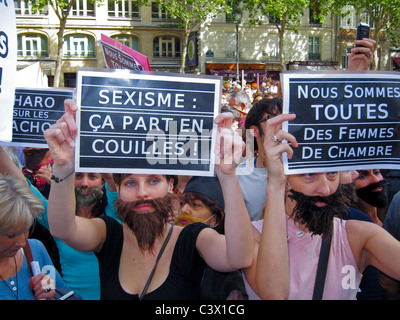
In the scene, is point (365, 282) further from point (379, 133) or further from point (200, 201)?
point (200, 201)

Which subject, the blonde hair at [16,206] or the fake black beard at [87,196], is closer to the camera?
the blonde hair at [16,206]

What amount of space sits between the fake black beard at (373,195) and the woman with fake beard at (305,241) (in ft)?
2.63

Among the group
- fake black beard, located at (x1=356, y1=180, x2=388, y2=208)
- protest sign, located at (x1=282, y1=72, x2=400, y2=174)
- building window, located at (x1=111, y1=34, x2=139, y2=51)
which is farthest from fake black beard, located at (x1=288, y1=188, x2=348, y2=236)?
building window, located at (x1=111, y1=34, x2=139, y2=51)

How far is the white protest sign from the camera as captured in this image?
85.9 inches

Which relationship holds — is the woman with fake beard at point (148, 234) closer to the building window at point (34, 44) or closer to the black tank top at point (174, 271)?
the black tank top at point (174, 271)

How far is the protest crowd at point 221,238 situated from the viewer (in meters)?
1.87

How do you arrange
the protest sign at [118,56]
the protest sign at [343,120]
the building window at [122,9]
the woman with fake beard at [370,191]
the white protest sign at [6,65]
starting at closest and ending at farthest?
the protest sign at [343,120], the white protest sign at [6,65], the woman with fake beard at [370,191], the protest sign at [118,56], the building window at [122,9]

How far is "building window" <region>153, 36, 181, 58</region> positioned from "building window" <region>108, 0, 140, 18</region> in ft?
8.49

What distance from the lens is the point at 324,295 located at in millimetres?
1894

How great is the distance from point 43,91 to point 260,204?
5.51 feet

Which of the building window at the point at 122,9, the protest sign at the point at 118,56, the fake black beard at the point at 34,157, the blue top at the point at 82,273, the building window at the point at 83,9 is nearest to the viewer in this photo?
the blue top at the point at 82,273

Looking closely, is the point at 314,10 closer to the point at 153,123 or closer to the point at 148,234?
the point at 153,123

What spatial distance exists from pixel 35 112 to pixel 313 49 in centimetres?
3063

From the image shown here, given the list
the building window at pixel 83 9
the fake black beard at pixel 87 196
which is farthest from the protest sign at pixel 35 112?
the building window at pixel 83 9
